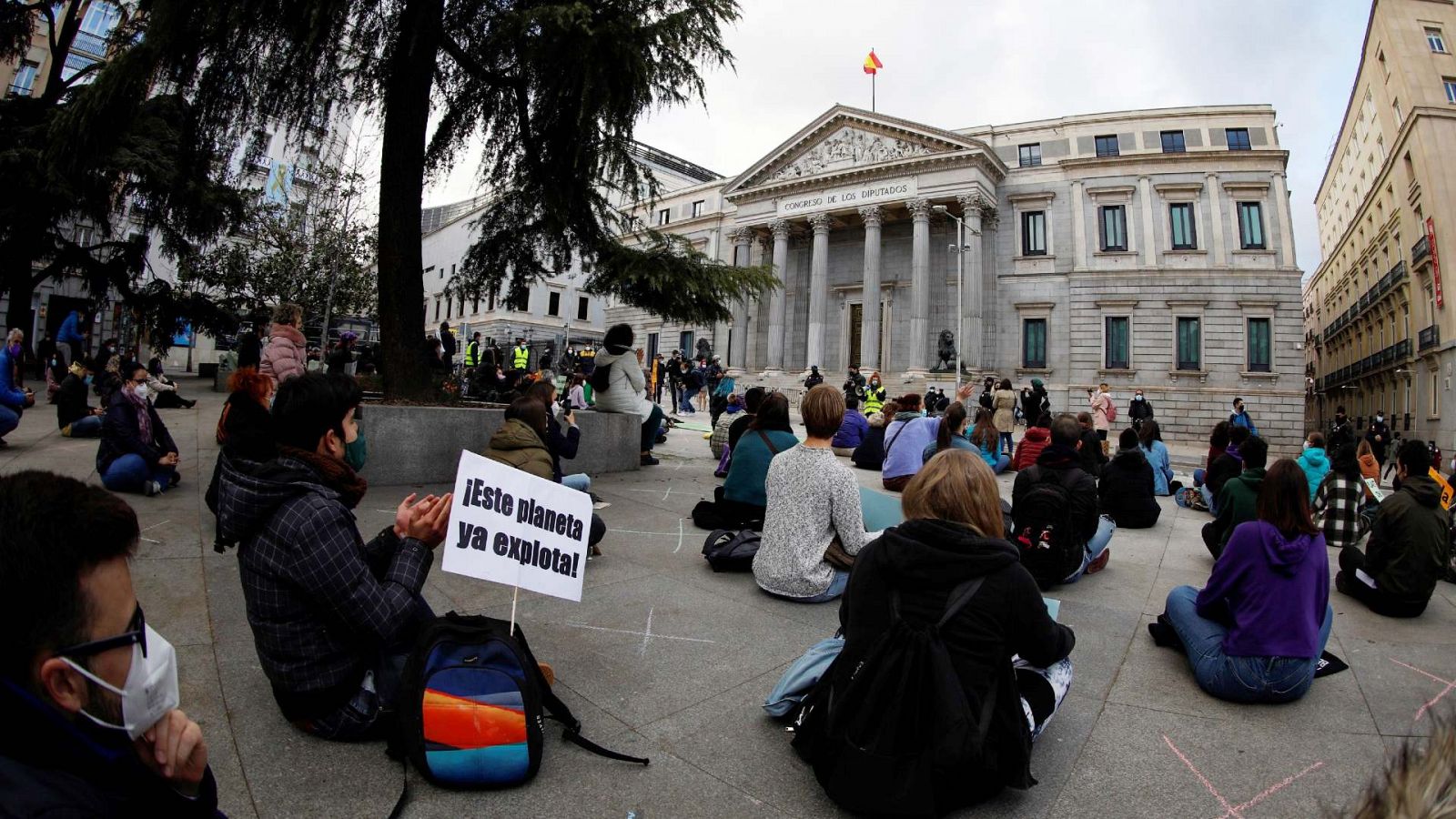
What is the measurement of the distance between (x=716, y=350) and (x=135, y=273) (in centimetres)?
3141

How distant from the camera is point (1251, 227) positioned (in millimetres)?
33281

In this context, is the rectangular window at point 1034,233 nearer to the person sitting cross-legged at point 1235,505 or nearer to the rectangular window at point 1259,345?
the rectangular window at point 1259,345

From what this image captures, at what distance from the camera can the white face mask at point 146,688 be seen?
1.21 meters

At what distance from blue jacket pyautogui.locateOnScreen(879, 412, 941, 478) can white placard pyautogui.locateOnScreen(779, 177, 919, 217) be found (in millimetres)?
28828

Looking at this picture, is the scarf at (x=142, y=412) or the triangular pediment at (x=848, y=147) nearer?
the scarf at (x=142, y=412)

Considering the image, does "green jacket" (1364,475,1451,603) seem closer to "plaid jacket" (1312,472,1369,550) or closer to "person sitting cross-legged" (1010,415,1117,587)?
"plaid jacket" (1312,472,1369,550)

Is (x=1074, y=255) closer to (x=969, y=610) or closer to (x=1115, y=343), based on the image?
(x=1115, y=343)

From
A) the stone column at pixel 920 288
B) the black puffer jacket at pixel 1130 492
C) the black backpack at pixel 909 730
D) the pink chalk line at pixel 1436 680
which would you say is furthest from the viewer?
the stone column at pixel 920 288

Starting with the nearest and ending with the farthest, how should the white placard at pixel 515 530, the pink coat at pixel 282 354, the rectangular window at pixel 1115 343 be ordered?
the white placard at pixel 515 530 < the pink coat at pixel 282 354 < the rectangular window at pixel 1115 343

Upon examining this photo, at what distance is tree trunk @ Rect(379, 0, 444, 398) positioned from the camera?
8898 mm

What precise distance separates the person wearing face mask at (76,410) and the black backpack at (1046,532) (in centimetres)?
1168

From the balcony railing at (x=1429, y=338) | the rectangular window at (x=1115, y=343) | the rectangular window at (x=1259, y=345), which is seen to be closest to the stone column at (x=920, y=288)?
the rectangular window at (x=1115, y=343)

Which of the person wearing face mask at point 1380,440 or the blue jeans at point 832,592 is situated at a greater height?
the person wearing face mask at point 1380,440

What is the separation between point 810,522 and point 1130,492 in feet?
19.9
